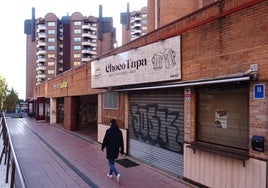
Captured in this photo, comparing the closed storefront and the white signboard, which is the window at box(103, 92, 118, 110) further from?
the closed storefront

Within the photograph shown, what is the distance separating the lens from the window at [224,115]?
21.3ft

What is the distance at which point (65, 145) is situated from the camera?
14.8 m

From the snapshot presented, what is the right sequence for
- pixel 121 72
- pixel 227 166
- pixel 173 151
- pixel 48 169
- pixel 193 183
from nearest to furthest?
pixel 227 166 < pixel 193 183 < pixel 173 151 < pixel 48 169 < pixel 121 72

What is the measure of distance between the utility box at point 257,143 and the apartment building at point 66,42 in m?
75.0

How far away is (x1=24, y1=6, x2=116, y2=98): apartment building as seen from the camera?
7975 centimetres

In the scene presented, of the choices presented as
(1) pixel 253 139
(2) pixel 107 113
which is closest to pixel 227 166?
(1) pixel 253 139

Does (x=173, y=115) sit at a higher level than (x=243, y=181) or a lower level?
higher

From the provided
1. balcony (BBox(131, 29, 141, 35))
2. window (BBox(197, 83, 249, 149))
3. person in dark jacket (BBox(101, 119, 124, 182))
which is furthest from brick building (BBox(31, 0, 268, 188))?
balcony (BBox(131, 29, 141, 35))

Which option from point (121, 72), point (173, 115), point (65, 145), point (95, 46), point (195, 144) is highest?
point (95, 46)

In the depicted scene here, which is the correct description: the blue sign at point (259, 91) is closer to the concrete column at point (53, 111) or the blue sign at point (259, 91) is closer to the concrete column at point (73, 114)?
the concrete column at point (73, 114)

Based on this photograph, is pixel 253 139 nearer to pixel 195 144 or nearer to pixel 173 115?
pixel 195 144

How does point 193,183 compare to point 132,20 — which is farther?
point 132,20

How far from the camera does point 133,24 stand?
95.1 meters

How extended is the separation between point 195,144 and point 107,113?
23.5 ft
